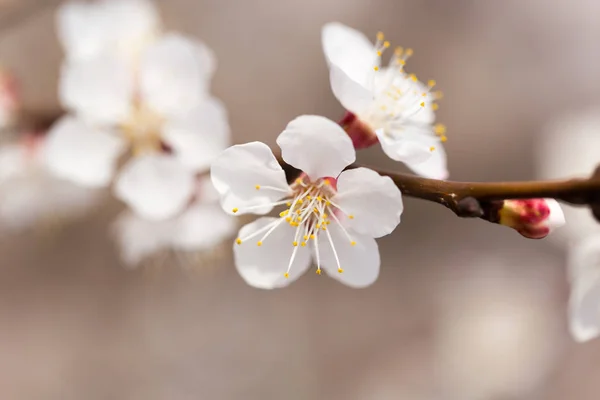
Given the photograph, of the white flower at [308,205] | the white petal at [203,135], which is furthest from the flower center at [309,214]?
the white petal at [203,135]

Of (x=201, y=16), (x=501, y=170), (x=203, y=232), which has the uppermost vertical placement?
(x=203, y=232)

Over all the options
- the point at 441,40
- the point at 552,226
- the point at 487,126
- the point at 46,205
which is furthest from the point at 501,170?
the point at 552,226

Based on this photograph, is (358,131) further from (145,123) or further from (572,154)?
(572,154)

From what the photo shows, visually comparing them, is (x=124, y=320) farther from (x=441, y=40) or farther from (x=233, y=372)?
(x=441, y=40)

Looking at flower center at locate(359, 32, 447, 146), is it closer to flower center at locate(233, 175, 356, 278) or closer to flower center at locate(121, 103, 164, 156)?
flower center at locate(233, 175, 356, 278)

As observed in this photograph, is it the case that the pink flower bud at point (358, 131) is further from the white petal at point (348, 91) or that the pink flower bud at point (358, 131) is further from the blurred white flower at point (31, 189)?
the blurred white flower at point (31, 189)

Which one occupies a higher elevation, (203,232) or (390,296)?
(203,232)

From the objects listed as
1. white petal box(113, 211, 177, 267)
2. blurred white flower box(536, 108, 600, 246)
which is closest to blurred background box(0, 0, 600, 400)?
blurred white flower box(536, 108, 600, 246)
